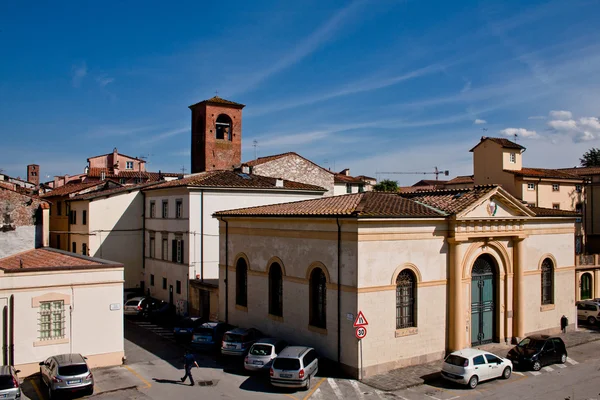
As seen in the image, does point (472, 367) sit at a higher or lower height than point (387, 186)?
lower

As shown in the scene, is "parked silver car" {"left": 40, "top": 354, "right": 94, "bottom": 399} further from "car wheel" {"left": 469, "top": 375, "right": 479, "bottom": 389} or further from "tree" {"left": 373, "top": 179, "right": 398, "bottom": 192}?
"tree" {"left": 373, "top": 179, "right": 398, "bottom": 192}

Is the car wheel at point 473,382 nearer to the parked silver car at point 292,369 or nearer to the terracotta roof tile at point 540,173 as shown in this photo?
the parked silver car at point 292,369

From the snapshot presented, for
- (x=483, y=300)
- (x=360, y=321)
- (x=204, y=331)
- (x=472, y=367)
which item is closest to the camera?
(x=472, y=367)

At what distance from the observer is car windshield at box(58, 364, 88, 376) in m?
18.4

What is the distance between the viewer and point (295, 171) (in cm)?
4850

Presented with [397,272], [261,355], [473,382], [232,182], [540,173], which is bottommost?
[473,382]

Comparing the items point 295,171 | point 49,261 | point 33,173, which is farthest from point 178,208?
point 33,173

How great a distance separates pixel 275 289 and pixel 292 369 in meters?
6.85

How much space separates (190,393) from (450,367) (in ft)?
31.8

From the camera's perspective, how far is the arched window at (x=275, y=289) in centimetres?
2542

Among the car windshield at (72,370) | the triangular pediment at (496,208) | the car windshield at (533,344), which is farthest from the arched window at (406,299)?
the car windshield at (72,370)

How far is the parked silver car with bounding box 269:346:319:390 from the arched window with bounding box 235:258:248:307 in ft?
26.9

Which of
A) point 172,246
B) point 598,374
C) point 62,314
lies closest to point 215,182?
point 172,246

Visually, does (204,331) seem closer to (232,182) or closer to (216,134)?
(232,182)
